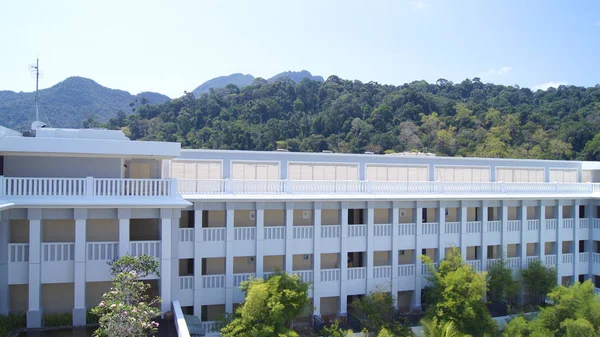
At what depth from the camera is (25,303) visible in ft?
56.3

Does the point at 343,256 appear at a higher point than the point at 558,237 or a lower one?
lower

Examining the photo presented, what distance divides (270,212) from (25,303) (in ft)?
34.0

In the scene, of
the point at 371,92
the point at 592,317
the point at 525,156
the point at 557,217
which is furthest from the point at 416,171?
the point at 371,92

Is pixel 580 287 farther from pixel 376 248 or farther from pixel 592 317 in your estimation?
pixel 376 248

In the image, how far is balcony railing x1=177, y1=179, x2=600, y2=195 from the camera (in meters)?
20.2

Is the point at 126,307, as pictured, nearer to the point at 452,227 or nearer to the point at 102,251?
the point at 102,251

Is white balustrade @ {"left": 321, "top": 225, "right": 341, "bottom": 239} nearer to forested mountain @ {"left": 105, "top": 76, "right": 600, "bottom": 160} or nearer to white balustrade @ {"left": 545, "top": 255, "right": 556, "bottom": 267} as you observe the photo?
white balustrade @ {"left": 545, "top": 255, "right": 556, "bottom": 267}

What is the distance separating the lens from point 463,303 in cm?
2038

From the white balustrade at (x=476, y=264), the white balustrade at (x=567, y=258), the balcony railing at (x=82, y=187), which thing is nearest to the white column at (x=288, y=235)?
the balcony railing at (x=82, y=187)

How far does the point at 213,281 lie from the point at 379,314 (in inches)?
290

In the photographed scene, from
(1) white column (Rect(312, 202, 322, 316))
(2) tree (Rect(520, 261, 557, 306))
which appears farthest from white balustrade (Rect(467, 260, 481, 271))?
(1) white column (Rect(312, 202, 322, 316))

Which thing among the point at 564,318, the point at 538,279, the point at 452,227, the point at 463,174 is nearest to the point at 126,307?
the point at 452,227

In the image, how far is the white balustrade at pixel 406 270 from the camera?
23.4 meters

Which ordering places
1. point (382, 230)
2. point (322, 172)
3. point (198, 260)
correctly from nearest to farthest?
point (198, 260) < point (382, 230) < point (322, 172)
